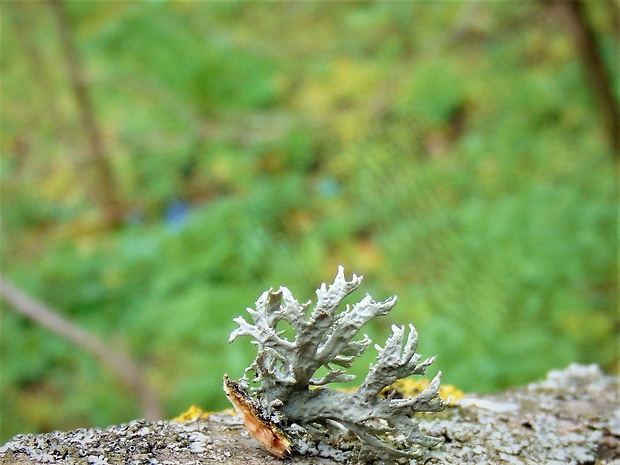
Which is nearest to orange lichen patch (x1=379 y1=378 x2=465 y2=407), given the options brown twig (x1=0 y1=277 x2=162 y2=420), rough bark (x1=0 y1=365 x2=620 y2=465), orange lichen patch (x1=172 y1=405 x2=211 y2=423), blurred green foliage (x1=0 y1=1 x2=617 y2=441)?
rough bark (x1=0 y1=365 x2=620 y2=465)

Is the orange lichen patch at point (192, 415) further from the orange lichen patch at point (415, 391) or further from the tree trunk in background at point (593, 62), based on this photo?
the tree trunk in background at point (593, 62)

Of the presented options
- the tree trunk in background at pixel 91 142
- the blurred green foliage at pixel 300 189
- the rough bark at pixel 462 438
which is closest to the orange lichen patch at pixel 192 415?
the rough bark at pixel 462 438

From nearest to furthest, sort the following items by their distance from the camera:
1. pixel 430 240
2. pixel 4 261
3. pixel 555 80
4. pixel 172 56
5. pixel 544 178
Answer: pixel 430 240, pixel 544 178, pixel 4 261, pixel 555 80, pixel 172 56

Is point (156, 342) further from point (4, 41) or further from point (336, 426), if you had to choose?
point (4, 41)

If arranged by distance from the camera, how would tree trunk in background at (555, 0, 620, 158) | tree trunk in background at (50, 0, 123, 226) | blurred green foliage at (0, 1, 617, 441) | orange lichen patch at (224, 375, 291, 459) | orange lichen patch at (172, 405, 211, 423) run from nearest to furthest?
orange lichen patch at (224, 375, 291, 459) → orange lichen patch at (172, 405, 211, 423) → blurred green foliage at (0, 1, 617, 441) → tree trunk in background at (555, 0, 620, 158) → tree trunk in background at (50, 0, 123, 226)

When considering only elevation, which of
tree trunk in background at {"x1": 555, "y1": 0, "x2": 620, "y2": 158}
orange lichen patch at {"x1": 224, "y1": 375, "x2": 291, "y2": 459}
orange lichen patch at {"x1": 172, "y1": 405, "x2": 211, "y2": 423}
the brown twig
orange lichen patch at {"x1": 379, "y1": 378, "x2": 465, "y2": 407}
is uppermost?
tree trunk in background at {"x1": 555, "y1": 0, "x2": 620, "y2": 158}

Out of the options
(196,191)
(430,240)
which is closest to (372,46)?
(196,191)

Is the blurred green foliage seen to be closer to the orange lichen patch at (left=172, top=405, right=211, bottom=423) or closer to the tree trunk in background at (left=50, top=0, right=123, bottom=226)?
the tree trunk in background at (left=50, top=0, right=123, bottom=226)
